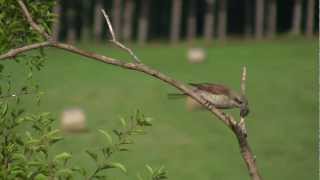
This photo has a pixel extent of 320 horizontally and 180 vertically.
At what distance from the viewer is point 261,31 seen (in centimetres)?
5712

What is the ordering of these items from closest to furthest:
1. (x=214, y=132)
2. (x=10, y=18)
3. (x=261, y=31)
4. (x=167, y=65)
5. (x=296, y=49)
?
(x=10, y=18)
(x=214, y=132)
(x=167, y=65)
(x=296, y=49)
(x=261, y=31)

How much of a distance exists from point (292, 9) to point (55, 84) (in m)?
39.3

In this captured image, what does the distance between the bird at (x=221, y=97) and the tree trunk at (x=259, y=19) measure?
179 feet

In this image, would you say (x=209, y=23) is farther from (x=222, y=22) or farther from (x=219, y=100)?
(x=219, y=100)

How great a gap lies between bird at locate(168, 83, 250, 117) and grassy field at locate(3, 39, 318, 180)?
1124 centimetres

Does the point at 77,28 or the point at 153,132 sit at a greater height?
the point at 153,132

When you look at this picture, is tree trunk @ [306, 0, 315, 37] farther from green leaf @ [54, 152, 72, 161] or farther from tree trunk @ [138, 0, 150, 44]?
green leaf @ [54, 152, 72, 161]

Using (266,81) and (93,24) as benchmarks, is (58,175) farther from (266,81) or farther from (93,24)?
(93,24)

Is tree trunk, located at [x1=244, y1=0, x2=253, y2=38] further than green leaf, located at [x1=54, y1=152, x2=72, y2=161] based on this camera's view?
Yes

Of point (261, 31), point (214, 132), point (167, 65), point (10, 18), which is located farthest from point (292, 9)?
point (10, 18)

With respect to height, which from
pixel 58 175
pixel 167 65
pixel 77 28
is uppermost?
pixel 58 175

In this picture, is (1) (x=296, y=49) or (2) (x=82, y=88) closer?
(2) (x=82, y=88)

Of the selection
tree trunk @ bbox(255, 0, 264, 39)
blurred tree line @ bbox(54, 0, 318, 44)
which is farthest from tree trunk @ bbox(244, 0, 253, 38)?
tree trunk @ bbox(255, 0, 264, 39)

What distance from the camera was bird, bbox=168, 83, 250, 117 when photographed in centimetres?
250
